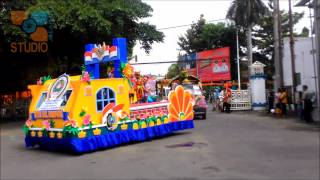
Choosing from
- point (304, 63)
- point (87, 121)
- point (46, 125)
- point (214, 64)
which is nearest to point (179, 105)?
point (87, 121)

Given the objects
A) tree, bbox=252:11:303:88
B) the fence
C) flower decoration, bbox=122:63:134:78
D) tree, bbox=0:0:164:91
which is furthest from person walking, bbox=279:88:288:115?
tree, bbox=252:11:303:88

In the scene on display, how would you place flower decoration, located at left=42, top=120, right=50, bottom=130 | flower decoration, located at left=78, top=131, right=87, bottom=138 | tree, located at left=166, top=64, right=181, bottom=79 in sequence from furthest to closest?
tree, located at left=166, top=64, right=181, bottom=79 < flower decoration, located at left=42, top=120, right=50, bottom=130 < flower decoration, located at left=78, top=131, right=87, bottom=138

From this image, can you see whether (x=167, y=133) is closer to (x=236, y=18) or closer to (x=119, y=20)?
(x=119, y=20)

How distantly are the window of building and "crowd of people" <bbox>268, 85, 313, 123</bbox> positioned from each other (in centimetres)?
931

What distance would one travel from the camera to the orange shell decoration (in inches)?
669

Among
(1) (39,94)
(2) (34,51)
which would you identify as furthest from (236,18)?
(1) (39,94)

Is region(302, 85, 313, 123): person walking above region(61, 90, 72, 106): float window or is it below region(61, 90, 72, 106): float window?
below

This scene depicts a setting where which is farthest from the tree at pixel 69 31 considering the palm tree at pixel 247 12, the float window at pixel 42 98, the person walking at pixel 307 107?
the palm tree at pixel 247 12

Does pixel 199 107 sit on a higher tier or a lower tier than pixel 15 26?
lower

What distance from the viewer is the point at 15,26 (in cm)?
2227

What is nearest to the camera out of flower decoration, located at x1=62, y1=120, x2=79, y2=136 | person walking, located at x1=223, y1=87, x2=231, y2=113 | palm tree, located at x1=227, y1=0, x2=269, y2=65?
flower decoration, located at x1=62, y1=120, x2=79, y2=136

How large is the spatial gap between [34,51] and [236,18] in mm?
19834

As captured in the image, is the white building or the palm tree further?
the palm tree

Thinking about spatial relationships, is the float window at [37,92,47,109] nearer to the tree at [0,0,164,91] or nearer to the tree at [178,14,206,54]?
the tree at [0,0,164,91]
